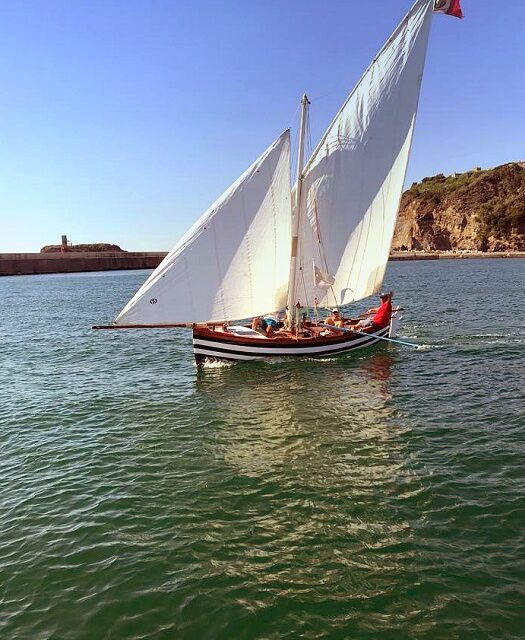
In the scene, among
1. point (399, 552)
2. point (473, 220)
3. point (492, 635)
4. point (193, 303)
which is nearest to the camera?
point (492, 635)

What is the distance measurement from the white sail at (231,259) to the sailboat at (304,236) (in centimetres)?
5

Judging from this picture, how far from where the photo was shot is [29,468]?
50.5 ft

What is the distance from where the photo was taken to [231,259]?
25047 mm

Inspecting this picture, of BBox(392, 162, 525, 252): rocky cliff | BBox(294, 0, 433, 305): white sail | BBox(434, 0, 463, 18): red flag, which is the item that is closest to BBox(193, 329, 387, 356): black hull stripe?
BBox(294, 0, 433, 305): white sail

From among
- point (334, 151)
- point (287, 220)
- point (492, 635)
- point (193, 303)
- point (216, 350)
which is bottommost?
point (492, 635)

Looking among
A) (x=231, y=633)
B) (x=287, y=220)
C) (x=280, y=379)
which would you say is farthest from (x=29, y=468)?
(x=287, y=220)

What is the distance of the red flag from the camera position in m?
25.9

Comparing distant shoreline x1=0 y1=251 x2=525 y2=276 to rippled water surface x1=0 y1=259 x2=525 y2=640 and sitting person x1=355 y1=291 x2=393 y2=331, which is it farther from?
sitting person x1=355 y1=291 x2=393 y2=331

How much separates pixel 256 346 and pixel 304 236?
6718 millimetres

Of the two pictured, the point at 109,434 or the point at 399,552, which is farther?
the point at 109,434

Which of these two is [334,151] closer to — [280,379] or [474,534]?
[280,379]

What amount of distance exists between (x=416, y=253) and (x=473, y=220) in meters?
21.9

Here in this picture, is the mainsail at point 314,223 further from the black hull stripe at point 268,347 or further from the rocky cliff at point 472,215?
the rocky cliff at point 472,215

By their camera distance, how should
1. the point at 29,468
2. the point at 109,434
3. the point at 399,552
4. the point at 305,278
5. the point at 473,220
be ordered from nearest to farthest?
the point at 399,552 < the point at 29,468 < the point at 109,434 < the point at 305,278 < the point at 473,220
